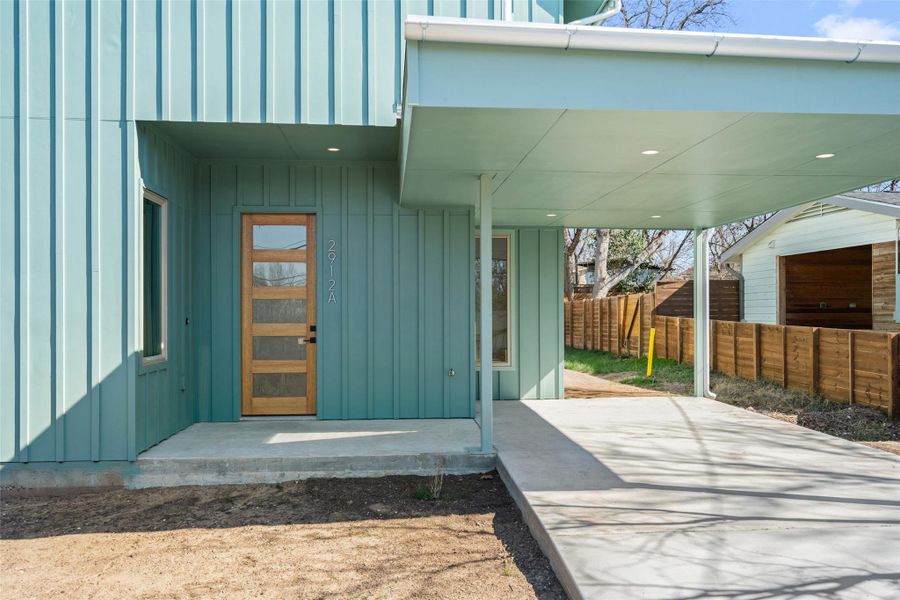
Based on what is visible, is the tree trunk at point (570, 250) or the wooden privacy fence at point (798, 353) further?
the tree trunk at point (570, 250)

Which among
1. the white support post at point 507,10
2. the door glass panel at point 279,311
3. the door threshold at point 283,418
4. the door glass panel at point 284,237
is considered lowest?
the door threshold at point 283,418

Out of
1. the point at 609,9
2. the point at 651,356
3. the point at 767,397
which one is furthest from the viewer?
the point at 651,356

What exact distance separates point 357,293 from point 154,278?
75.2 inches

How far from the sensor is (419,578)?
10.9 ft

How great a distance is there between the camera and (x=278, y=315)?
659 centimetres

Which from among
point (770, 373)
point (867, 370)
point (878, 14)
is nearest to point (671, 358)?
point (770, 373)

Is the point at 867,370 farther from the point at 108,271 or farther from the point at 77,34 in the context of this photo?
the point at 77,34

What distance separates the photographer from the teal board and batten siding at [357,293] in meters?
6.49

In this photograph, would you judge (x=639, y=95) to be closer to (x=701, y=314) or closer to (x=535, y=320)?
(x=535, y=320)

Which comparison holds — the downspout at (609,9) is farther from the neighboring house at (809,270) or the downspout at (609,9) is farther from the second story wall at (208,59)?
the neighboring house at (809,270)

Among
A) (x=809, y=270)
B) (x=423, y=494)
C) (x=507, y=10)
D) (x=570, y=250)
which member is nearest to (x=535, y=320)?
(x=507, y=10)

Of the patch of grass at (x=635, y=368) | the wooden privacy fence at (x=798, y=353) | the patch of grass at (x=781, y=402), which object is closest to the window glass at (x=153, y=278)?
the patch of grass at (x=781, y=402)

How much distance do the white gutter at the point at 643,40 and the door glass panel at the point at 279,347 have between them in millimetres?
3947

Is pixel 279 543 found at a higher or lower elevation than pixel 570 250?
lower
